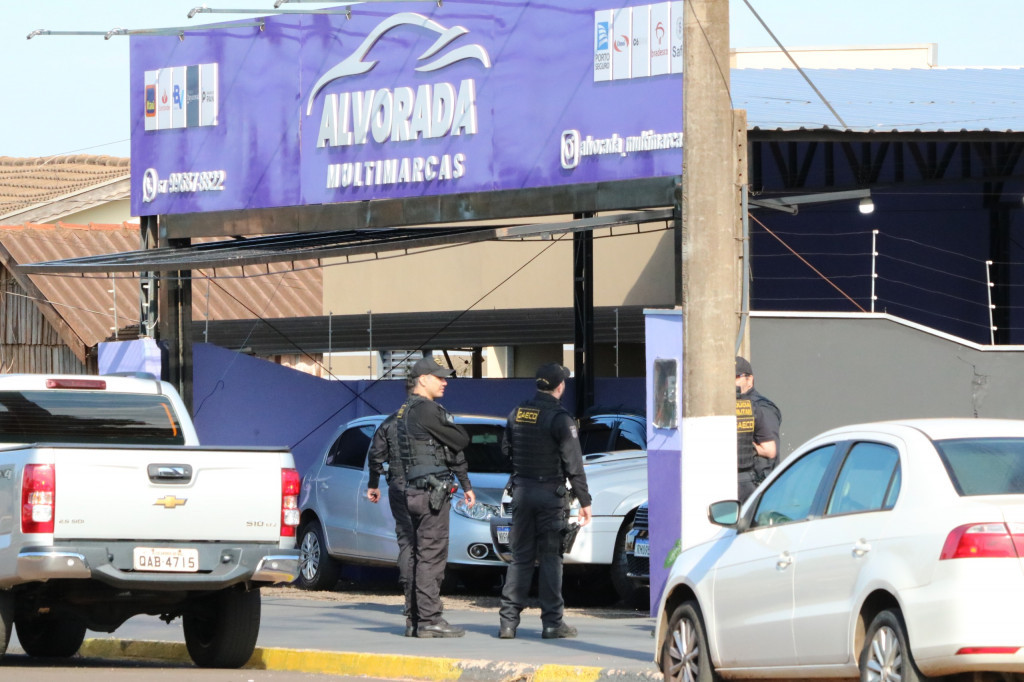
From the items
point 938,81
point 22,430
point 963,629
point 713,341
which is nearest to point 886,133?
point 938,81

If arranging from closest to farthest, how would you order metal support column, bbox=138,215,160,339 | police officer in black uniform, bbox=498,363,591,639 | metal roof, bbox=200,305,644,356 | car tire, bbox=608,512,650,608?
1. police officer in black uniform, bbox=498,363,591,639
2. car tire, bbox=608,512,650,608
3. metal support column, bbox=138,215,160,339
4. metal roof, bbox=200,305,644,356

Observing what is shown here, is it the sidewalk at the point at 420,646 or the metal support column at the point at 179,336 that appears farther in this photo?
the metal support column at the point at 179,336

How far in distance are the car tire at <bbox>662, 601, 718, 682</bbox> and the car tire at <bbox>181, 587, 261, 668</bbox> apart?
3.12 metres

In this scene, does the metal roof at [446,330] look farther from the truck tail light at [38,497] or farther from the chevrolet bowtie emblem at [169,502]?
the truck tail light at [38,497]

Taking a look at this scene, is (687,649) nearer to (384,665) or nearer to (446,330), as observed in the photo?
(384,665)

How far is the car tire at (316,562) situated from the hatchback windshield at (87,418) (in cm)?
520

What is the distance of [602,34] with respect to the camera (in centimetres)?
1634

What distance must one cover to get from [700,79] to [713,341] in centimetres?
150

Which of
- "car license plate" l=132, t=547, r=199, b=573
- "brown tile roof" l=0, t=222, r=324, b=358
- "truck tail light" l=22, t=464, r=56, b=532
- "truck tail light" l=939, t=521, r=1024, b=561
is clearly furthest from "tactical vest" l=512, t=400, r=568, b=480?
"brown tile roof" l=0, t=222, r=324, b=358

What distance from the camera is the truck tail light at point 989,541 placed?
→ 6121mm

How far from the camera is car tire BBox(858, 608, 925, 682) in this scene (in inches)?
250

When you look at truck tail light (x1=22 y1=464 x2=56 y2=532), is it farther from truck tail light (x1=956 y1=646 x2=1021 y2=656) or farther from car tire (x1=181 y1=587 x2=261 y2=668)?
truck tail light (x1=956 y1=646 x2=1021 y2=656)

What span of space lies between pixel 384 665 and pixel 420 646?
2.65 feet

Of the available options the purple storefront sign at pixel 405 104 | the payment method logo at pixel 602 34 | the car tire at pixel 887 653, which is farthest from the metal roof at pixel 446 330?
the car tire at pixel 887 653
